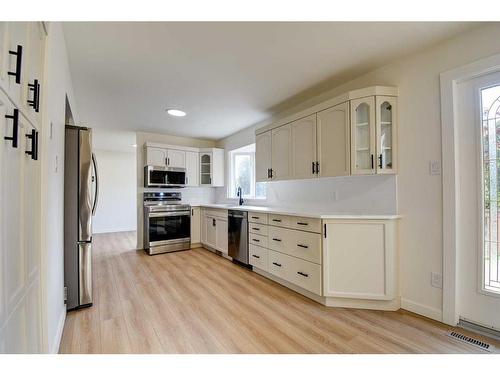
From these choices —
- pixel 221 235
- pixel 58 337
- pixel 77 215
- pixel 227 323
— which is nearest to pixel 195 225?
pixel 221 235

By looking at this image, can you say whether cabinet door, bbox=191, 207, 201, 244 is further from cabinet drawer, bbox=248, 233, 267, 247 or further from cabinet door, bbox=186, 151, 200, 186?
cabinet drawer, bbox=248, 233, 267, 247

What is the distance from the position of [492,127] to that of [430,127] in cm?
39

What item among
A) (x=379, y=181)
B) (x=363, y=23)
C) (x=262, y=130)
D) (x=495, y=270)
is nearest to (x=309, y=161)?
(x=379, y=181)

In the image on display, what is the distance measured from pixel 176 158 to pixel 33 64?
3.57m

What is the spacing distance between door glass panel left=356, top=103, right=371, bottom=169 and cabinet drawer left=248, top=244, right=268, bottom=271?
5.24 ft

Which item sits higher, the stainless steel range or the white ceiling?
the white ceiling

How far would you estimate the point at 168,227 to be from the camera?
4.33 metres

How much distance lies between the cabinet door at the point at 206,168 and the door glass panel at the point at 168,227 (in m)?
0.93

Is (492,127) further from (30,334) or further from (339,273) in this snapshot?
(30,334)

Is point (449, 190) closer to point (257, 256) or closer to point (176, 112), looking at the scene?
point (257, 256)

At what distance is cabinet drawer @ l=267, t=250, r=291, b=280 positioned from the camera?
8.92 ft

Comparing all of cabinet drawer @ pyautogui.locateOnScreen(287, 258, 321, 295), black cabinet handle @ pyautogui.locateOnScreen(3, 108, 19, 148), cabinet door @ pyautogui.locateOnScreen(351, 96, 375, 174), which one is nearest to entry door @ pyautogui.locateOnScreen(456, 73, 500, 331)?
cabinet door @ pyautogui.locateOnScreen(351, 96, 375, 174)

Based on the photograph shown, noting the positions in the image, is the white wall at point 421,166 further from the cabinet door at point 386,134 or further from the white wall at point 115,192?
the white wall at point 115,192

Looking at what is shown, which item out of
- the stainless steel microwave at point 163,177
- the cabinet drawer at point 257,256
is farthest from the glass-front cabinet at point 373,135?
the stainless steel microwave at point 163,177
